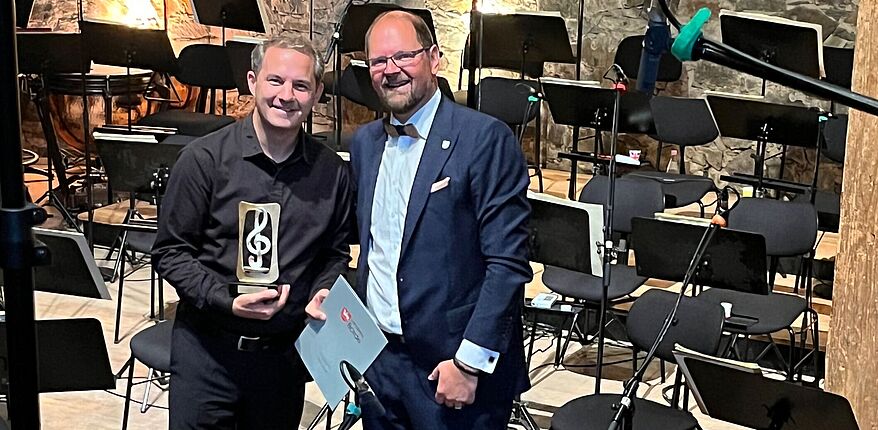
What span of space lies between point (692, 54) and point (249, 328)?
197 centimetres

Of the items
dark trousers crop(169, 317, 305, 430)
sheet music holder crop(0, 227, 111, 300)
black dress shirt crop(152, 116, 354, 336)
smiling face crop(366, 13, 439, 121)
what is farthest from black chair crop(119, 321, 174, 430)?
smiling face crop(366, 13, 439, 121)

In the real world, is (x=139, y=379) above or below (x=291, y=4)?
below

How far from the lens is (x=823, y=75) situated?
262 inches

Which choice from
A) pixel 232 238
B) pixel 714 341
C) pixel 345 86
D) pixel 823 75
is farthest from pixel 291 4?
pixel 232 238

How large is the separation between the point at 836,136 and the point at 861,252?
2955 mm

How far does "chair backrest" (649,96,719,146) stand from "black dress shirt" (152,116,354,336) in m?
4.36

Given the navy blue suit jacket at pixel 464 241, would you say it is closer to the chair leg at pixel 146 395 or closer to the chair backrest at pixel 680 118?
the chair leg at pixel 146 395

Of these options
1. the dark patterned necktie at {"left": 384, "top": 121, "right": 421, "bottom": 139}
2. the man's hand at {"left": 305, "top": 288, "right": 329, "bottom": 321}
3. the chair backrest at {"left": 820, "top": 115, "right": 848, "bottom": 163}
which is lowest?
the man's hand at {"left": 305, "top": 288, "right": 329, "bottom": 321}

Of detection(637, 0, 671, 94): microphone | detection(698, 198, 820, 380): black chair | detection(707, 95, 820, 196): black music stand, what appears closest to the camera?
detection(637, 0, 671, 94): microphone

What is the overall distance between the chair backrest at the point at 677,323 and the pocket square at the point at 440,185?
175cm

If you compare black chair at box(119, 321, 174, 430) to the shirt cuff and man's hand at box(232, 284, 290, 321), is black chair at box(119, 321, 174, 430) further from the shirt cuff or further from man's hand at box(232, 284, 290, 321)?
the shirt cuff

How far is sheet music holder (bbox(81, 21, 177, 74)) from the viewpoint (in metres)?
7.44

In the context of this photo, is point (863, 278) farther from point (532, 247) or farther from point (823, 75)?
point (823, 75)

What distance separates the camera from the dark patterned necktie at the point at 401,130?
3.03 meters
